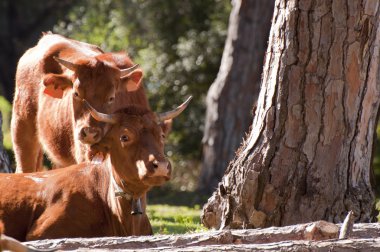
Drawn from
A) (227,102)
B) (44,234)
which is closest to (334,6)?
(44,234)

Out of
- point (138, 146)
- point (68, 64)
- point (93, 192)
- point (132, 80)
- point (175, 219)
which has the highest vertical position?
point (68, 64)

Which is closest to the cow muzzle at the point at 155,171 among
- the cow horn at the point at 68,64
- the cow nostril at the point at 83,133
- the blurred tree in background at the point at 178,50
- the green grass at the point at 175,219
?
the cow nostril at the point at 83,133

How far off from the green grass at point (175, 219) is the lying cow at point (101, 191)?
55.3 inches

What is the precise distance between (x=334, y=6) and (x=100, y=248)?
317 centimetres

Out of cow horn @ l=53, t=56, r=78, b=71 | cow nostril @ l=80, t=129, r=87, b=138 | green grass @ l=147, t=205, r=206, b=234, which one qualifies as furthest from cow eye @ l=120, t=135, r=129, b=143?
cow horn @ l=53, t=56, r=78, b=71

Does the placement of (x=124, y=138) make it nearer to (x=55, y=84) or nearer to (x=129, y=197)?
(x=129, y=197)

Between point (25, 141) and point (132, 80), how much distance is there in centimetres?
217

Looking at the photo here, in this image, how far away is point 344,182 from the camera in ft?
27.8

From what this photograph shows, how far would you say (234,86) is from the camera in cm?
1930

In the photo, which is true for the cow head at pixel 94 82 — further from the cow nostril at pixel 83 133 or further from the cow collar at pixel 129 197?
the cow collar at pixel 129 197

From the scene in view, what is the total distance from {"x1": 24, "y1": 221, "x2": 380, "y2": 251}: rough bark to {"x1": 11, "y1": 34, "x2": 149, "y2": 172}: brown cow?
2529mm

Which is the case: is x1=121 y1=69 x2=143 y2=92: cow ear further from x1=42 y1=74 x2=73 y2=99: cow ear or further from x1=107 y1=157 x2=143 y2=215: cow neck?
x1=107 y1=157 x2=143 y2=215: cow neck

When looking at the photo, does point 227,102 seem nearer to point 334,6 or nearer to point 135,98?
point 135,98

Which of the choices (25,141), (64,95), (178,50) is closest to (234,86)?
(178,50)
